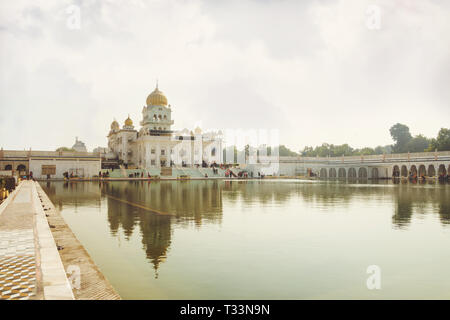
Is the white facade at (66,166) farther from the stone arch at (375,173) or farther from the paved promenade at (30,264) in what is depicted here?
the stone arch at (375,173)

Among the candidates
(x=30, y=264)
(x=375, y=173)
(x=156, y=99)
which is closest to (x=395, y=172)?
(x=375, y=173)

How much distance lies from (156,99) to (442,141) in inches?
2214

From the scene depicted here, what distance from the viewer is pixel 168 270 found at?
694 centimetres

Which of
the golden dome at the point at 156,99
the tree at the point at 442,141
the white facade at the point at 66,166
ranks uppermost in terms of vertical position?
the golden dome at the point at 156,99

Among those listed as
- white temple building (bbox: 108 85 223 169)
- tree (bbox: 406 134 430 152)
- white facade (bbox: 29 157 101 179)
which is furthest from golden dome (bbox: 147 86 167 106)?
tree (bbox: 406 134 430 152)

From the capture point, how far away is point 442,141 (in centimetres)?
7112

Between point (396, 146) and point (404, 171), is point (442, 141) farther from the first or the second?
point (396, 146)

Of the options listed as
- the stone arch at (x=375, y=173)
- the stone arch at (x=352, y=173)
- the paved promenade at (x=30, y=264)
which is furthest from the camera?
the stone arch at (x=352, y=173)

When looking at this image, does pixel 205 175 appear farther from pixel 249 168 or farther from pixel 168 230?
pixel 168 230

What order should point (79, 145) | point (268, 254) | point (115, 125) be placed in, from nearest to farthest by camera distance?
point (268, 254) → point (115, 125) → point (79, 145)

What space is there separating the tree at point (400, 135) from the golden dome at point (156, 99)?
66.4 meters

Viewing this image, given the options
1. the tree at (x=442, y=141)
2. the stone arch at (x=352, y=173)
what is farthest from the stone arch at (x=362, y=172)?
the tree at (x=442, y=141)

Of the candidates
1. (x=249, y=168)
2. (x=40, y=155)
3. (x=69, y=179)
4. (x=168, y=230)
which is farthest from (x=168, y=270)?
(x=249, y=168)

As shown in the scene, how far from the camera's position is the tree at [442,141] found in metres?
70.0
